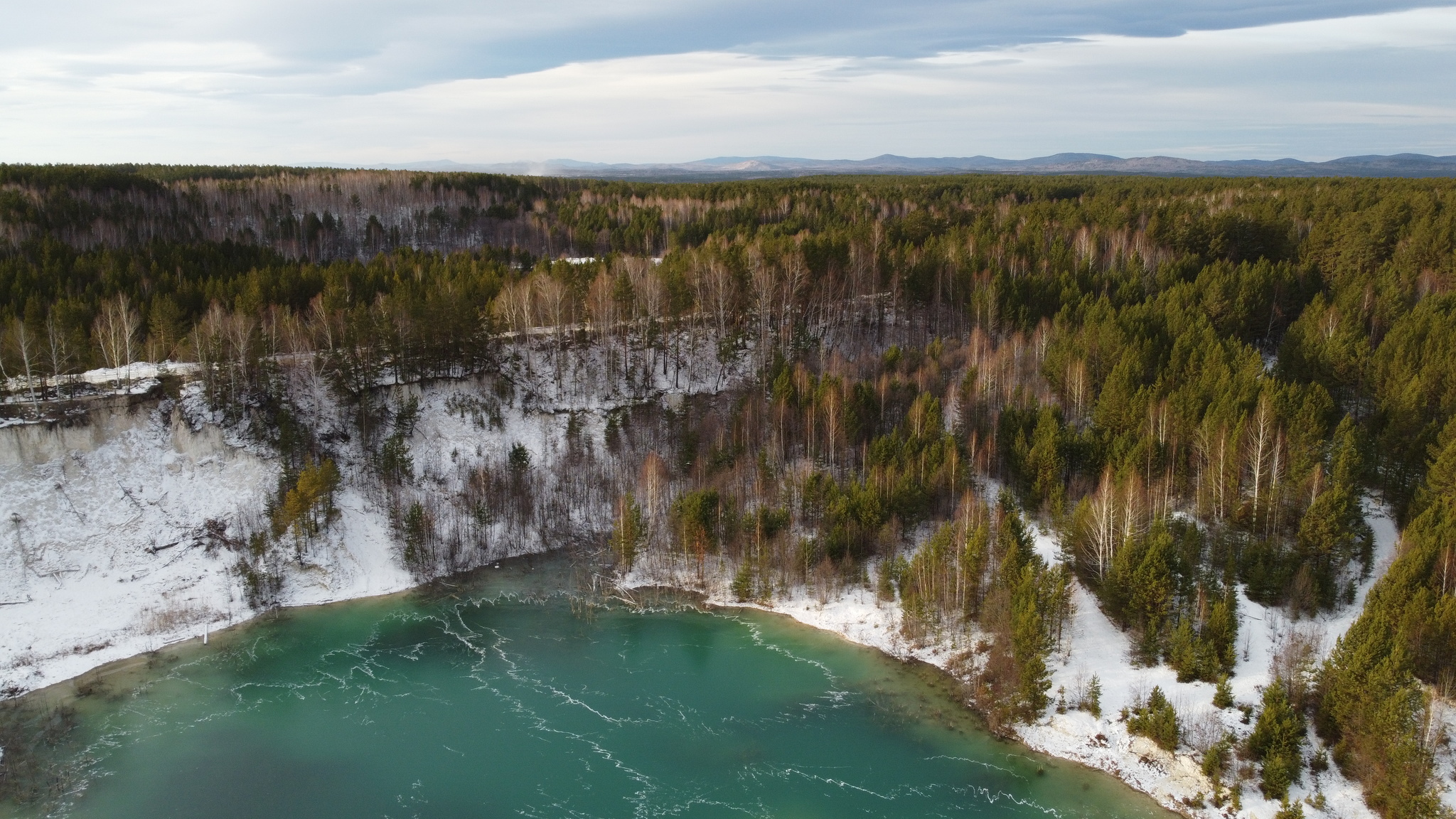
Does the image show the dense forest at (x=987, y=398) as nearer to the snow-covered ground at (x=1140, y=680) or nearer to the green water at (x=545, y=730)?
the snow-covered ground at (x=1140, y=680)

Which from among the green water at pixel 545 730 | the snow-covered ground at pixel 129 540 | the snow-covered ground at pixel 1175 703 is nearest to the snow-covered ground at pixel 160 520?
the snow-covered ground at pixel 129 540

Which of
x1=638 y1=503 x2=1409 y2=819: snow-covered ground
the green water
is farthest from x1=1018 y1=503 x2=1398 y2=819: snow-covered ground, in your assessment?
the green water

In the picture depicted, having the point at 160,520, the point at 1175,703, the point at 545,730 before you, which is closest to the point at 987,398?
the point at 1175,703

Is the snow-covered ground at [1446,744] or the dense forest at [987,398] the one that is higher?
the dense forest at [987,398]

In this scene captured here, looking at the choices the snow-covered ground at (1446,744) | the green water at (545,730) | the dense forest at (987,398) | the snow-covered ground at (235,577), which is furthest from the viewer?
the dense forest at (987,398)

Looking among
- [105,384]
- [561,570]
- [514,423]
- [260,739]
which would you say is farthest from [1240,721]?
[105,384]

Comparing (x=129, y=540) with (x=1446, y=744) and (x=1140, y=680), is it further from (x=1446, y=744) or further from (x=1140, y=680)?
(x=1446, y=744)
